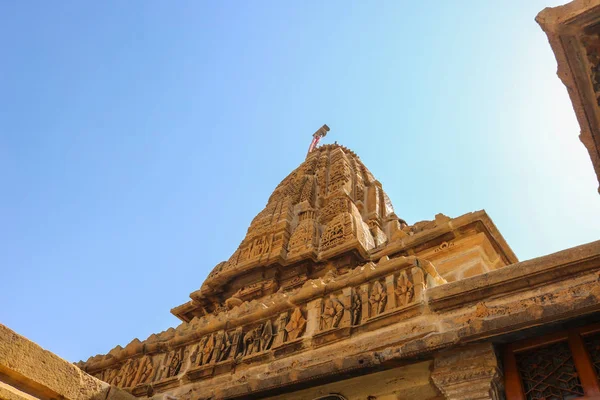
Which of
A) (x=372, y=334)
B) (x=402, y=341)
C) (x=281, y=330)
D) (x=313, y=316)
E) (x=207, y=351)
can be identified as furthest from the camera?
(x=207, y=351)

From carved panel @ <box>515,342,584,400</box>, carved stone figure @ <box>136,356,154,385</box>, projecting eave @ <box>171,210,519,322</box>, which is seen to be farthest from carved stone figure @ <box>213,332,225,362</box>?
carved panel @ <box>515,342,584,400</box>

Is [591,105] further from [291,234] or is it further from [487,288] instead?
[291,234]

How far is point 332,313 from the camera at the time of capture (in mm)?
6305

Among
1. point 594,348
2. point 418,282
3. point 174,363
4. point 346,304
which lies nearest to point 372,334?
point 346,304

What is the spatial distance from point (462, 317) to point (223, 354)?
3524 millimetres

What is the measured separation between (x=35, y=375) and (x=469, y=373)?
3696 mm

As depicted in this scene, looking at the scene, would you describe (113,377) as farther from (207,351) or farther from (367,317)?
(367,317)

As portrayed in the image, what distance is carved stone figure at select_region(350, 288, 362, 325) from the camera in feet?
19.8

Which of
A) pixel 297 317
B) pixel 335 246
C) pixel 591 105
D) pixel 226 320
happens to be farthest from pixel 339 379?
pixel 335 246

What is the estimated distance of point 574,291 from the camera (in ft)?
15.1

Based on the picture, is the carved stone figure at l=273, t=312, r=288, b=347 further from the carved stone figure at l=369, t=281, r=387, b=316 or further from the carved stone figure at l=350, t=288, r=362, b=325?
the carved stone figure at l=369, t=281, r=387, b=316

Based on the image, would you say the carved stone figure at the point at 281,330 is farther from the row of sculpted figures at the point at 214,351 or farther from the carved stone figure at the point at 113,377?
the carved stone figure at the point at 113,377

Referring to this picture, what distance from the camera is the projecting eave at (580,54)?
3.26 metres

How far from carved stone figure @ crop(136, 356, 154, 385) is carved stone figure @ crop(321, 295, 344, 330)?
10.5 feet
